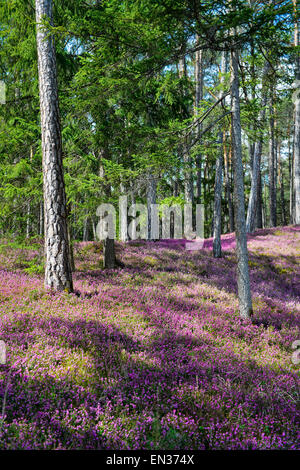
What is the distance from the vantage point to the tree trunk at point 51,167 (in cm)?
654

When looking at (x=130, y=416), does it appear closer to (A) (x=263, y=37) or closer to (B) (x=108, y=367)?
(B) (x=108, y=367)

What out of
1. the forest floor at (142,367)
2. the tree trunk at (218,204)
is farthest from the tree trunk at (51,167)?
the tree trunk at (218,204)

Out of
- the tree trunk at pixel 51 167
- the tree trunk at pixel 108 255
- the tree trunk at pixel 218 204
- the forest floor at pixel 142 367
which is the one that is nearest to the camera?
the forest floor at pixel 142 367

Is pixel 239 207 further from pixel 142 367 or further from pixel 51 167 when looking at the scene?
pixel 51 167

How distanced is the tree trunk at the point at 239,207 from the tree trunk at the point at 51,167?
4.37 meters

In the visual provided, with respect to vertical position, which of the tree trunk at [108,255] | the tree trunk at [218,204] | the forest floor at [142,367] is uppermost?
the tree trunk at [218,204]

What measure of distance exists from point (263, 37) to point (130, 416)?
7.42 m

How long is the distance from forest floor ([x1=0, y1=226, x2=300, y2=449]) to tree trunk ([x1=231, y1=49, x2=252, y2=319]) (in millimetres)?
544

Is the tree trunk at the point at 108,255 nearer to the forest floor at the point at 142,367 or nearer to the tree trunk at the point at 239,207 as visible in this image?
the forest floor at the point at 142,367

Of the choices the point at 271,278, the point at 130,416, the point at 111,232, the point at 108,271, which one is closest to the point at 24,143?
the point at 111,232

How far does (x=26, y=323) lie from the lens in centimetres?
510

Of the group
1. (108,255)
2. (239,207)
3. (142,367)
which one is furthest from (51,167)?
(142,367)

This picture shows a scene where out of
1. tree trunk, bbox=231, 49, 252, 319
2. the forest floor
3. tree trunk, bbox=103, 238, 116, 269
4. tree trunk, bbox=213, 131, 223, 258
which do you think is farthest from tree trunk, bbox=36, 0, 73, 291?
tree trunk, bbox=213, 131, 223, 258

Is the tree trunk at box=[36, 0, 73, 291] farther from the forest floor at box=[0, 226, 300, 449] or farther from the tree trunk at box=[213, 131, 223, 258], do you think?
the tree trunk at box=[213, 131, 223, 258]
